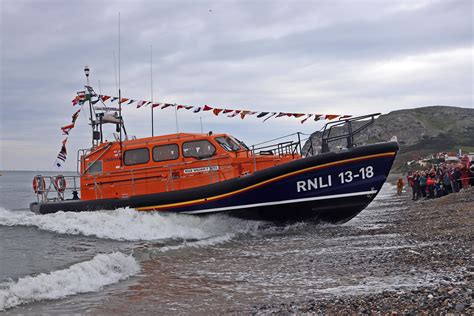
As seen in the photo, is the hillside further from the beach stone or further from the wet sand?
the beach stone

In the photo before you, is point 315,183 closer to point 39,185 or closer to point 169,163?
point 169,163

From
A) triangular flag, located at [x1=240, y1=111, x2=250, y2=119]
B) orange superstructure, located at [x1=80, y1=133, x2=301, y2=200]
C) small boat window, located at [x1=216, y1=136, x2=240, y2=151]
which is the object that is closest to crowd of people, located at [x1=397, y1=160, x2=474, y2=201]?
triangular flag, located at [x1=240, y1=111, x2=250, y2=119]

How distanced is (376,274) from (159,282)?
2658mm

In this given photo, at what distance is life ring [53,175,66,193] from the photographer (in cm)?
1215

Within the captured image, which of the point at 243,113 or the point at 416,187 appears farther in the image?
the point at 416,187

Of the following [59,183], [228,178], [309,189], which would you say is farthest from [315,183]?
[59,183]

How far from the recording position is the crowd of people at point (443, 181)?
16.1 metres

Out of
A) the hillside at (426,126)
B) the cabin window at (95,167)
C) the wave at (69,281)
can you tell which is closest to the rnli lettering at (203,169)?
the cabin window at (95,167)

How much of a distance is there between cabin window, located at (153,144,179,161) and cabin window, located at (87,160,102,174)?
1529 millimetres

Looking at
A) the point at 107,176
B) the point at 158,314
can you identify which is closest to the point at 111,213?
the point at 107,176

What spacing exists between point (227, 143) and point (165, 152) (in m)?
1.44

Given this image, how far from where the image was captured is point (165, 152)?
1114 cm

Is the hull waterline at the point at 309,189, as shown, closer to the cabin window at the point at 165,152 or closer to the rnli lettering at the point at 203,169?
the rnli lettering at the point at 203,169

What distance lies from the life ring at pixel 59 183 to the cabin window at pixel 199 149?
3.48 metres
